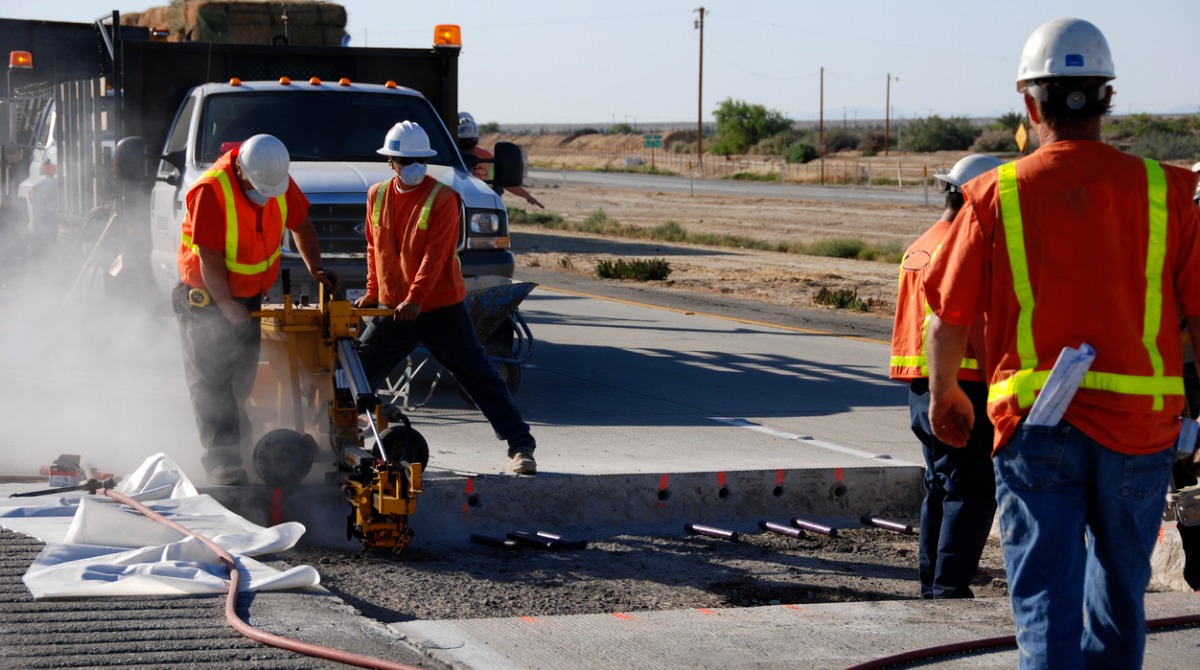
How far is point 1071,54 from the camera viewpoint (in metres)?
3.62

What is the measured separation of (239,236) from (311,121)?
3.79 m

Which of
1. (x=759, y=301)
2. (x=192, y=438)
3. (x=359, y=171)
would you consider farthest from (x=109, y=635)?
(x=759, y=301)

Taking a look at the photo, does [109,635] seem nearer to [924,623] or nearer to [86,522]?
[86,522]

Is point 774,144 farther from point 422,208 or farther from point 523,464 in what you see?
point 523,464

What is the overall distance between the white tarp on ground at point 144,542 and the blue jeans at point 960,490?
8.01ft

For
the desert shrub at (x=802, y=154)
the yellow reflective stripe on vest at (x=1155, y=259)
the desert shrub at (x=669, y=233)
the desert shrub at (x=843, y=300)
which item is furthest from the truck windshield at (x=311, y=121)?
the desert shrub at (x=802, y=154)

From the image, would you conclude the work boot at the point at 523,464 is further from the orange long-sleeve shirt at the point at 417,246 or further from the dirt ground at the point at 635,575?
the orange long-sleeve shirt at the point at 417,246

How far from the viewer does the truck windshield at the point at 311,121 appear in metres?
10.7

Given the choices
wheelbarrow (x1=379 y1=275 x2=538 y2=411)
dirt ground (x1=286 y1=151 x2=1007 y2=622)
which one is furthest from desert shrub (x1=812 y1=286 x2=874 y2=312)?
dirt ground (x1=286 y1=151 x2=1007 y2=622)

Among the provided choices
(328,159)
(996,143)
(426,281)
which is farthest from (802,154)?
(426,281)

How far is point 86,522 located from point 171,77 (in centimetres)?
650

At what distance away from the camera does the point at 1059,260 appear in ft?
11.9

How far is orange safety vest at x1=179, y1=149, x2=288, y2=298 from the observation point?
7.30m

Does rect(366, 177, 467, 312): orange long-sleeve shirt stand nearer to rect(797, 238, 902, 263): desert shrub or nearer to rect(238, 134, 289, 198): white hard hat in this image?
rect(238, 134, 289, 198): white hard hat
